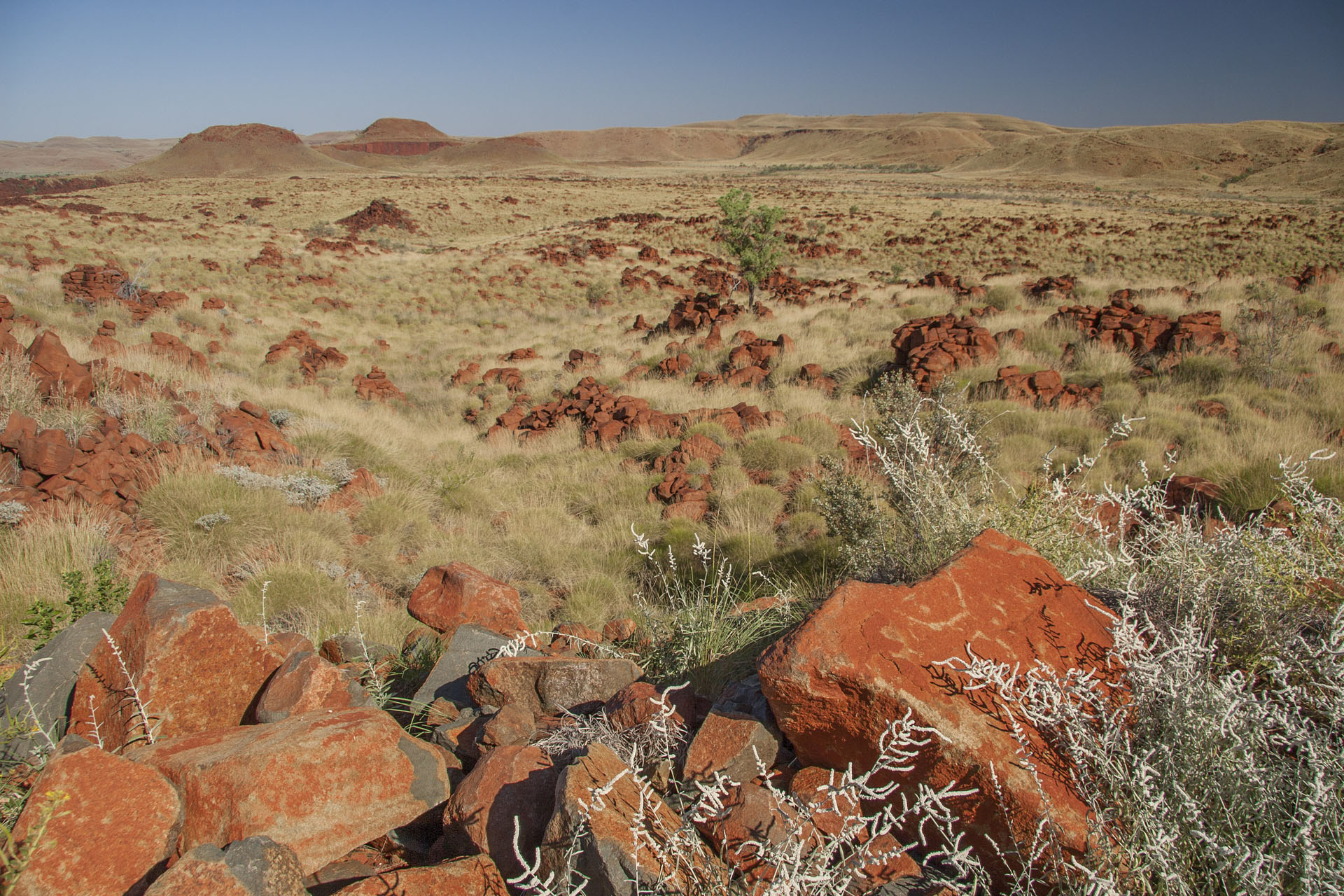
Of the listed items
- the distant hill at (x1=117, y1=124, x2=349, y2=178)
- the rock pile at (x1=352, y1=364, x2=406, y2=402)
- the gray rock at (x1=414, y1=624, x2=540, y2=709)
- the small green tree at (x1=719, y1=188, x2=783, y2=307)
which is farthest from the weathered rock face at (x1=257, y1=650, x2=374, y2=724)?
the distant hill at (x1=117, y1=124, x2=349, y2=178)

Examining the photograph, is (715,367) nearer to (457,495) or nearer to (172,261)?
(457,495)

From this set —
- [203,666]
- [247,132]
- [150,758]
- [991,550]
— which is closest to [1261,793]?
[991,550]

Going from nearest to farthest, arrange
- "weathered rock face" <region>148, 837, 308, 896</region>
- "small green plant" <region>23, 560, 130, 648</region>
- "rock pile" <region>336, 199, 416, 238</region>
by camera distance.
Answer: "weathered rock face" <region>148, 837, 308, 896</region>
"small green plant" <region>23, 560, 130, 648</region>
"rock pile" <region>336, 199, 416, 238</region>

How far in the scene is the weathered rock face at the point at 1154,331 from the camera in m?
9.03

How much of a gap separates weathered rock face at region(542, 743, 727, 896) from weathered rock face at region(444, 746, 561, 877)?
193mm

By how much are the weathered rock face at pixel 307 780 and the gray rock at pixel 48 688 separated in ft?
1.54

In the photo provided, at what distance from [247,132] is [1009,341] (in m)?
114

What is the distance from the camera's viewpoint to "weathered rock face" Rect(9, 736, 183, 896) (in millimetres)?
1534

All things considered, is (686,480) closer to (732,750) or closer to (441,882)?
(732,750)

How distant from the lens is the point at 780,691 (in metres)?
1.89

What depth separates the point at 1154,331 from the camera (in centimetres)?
977

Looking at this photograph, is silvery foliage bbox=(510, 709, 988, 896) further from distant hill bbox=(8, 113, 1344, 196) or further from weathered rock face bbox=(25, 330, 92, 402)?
distant hill bbox=(8, 113, 1344, 196)

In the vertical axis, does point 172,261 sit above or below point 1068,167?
below

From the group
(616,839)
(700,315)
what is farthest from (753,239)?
(616,839)
